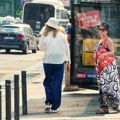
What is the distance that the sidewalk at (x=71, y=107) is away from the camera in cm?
1052

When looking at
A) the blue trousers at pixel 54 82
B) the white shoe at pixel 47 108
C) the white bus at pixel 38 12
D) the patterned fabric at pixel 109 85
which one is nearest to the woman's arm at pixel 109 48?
the patterned fabric at pixel 109 85

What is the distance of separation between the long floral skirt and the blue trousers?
2.49 ft

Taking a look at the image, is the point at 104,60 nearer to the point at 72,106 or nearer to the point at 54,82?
the point at 54,82

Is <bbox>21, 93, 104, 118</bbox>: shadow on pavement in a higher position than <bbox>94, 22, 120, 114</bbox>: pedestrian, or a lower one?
lower

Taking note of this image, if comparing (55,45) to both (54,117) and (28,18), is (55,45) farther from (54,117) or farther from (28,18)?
(28,18)

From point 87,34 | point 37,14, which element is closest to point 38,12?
point 37,14

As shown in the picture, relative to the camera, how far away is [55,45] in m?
11.1

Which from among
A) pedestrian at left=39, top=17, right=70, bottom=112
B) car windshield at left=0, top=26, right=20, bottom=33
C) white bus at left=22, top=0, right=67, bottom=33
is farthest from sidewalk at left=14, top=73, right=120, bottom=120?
white bus at left=22, top=0, right=67, bottom=33

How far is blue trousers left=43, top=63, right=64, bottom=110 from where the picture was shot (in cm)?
1119

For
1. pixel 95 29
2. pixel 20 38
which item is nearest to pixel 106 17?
pixel 95 29

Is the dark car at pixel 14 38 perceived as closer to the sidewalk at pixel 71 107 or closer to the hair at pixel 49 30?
the sidewalk at pixel 71 107

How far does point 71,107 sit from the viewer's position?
12047 millimetres

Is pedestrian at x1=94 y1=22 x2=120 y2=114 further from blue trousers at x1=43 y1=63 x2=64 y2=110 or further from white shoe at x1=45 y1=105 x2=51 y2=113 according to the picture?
white shoe at x1=45 y1=105 x2=51 y2=113

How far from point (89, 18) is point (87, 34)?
40 centimetres
